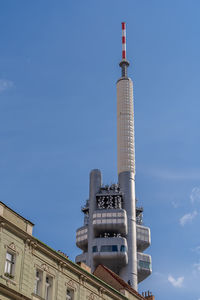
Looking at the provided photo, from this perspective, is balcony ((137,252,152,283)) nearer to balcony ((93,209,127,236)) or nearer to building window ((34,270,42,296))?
balcony ((93,209,127,236))

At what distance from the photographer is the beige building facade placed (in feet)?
127

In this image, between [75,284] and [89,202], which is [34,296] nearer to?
[75,284]

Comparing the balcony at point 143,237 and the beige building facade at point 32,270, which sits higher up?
the balcony at point 143,237

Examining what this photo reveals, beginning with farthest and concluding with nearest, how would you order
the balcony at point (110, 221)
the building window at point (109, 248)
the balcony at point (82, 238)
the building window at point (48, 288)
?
the balcony at point (82, 238)
the balcony at point (110, 221)
the building window at point (109, 248)
the building window at point (48, 288)

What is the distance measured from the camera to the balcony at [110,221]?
606ft

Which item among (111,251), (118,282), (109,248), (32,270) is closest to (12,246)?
(32,270)

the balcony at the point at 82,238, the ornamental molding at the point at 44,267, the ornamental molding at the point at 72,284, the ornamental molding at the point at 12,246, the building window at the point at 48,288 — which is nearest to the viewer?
the ornamental molding at the point at 12,246

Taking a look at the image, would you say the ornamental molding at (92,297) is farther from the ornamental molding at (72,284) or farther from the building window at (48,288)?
the building window at (48,288)

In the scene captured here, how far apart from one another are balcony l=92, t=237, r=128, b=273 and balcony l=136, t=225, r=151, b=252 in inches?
397

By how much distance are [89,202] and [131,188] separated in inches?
662

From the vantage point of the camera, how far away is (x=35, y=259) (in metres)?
42.2

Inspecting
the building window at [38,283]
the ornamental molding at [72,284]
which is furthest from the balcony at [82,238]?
the building window at [38,283]

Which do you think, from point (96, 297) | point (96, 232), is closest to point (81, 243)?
point (96, 232)

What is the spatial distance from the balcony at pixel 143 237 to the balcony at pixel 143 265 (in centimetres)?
448
